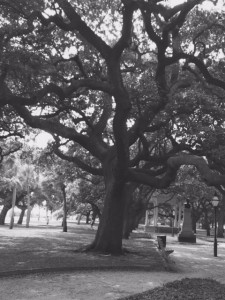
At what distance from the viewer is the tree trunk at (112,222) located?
1700 centimetres

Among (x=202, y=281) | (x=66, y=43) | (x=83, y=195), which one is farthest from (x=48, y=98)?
(x=83, y=195)

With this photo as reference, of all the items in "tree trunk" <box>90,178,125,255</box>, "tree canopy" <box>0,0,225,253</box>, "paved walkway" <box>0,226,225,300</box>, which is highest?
"tree canopy" <box>0,0,225,253</box>

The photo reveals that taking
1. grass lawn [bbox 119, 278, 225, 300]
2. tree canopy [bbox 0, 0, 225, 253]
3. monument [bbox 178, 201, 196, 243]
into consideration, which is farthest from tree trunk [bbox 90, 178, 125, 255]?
monument [bbox 178, 201, 196, 243]

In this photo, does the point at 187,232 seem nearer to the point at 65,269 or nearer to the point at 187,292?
the point at 65,269

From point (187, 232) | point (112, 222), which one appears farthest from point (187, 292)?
point (187, 232)

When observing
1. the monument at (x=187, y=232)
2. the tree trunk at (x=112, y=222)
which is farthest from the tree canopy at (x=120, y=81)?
the monument at (x=187, y=232)

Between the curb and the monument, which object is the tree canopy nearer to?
the curb

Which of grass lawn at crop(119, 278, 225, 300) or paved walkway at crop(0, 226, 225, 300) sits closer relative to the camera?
grass lawn at crop(119, 278, 225, 300)

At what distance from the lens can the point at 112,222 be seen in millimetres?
17281

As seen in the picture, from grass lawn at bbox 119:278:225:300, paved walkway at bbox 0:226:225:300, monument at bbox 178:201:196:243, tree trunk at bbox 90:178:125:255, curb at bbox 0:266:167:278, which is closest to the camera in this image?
grass lawn at bbox 119:278:225:300

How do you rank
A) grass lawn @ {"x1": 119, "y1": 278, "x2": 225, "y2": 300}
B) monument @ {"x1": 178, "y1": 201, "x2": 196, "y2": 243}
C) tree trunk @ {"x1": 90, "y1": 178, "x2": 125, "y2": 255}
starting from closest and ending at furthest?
grass lawn @ {"x1": 119, "y1": 278, "x2": 225, "y2": 300} < tree trunk @ {"x1": 90, "y1": 178, "x2": 125, "y2": 255} < monument @ {"x1": 178, "y1": 201, "x2": 196, "y2": 243}

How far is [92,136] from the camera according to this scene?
18.8 m

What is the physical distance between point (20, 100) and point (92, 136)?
6.14m

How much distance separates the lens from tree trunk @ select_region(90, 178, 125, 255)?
55.8 feet
